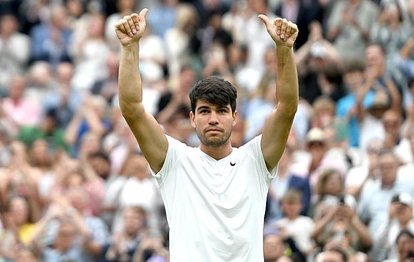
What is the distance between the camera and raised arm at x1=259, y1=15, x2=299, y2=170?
326 inches

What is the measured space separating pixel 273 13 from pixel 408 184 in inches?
265

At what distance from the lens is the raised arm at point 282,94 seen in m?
8.28

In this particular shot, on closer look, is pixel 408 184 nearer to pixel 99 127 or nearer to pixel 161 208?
pixel 161 208

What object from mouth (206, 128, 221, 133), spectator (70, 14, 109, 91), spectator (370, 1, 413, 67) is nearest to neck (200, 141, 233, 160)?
mouth (206, 128, 221, 133)

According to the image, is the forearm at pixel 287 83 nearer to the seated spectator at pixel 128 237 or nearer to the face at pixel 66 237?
the seated spectator at pixel 128 237

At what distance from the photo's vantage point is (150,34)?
21000 mm

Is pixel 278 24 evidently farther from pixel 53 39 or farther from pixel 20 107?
pixel 53 39

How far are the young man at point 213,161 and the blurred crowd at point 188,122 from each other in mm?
4454

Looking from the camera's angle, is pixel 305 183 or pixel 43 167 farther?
pixel 43 167

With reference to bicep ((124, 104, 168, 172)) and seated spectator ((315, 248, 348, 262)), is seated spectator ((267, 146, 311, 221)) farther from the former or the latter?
bicep ((124, 104, 168, 172))

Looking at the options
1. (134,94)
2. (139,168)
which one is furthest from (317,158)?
(134,94)

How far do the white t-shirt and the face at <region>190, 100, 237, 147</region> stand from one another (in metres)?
0.17

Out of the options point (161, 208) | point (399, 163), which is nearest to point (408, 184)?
point (399, 163)

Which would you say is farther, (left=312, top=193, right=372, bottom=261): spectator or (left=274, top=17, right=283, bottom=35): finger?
(left=312, top=193, right=372, bottom=261): spectator
